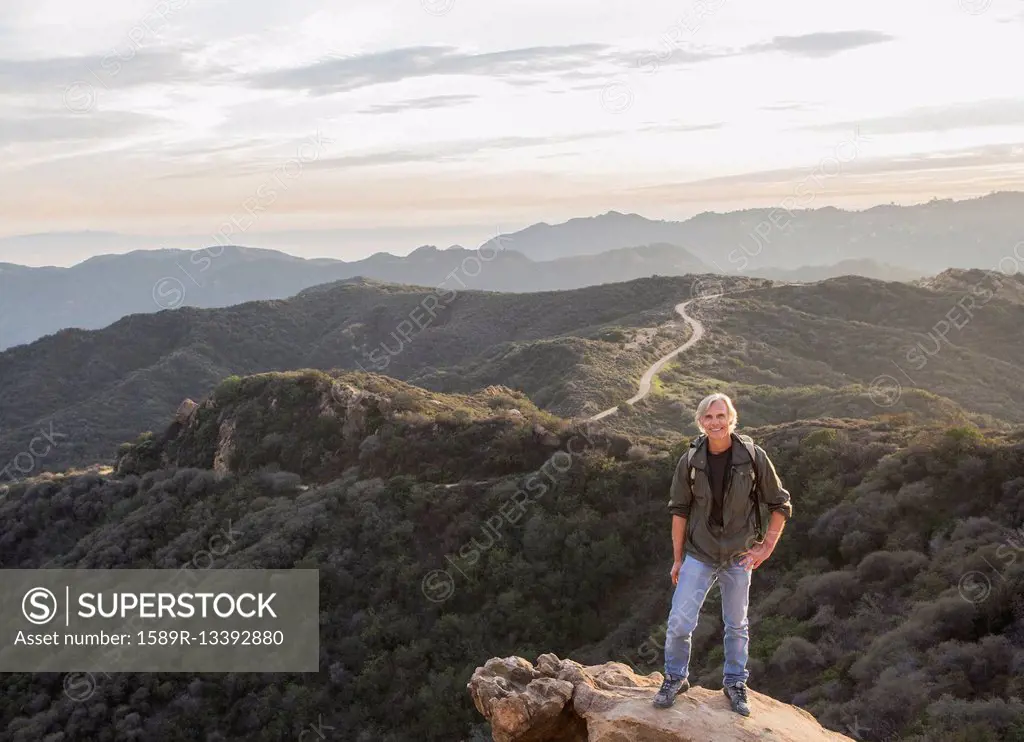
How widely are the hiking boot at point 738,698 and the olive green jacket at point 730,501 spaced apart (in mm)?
1345

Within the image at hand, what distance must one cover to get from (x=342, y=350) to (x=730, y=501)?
9463 centimetres

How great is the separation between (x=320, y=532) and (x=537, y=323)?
215 ft

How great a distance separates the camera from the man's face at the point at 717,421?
6.22 m

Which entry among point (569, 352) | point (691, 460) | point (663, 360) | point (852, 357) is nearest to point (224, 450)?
point (691, 460)

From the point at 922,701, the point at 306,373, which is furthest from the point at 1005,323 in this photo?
the point at 922,701

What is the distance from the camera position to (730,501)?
6.33 m

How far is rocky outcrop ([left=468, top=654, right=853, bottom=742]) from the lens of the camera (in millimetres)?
6453

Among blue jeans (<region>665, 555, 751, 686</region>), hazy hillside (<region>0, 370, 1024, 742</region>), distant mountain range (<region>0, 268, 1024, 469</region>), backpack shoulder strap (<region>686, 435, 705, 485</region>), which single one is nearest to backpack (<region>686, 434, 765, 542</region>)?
backpack shoulder strap (<region>686, 435, 705, 485</region>)

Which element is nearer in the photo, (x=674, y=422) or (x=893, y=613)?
(x=893, y=613)

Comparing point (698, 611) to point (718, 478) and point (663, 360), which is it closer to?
point (718, 478)

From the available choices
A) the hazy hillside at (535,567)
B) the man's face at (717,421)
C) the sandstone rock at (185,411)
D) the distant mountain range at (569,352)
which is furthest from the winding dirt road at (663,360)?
the man's face at (717,421)

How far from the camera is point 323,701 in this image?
653 inches

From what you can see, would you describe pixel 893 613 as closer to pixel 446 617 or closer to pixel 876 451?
pixel 876 451

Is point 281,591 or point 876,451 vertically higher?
point 876,451
